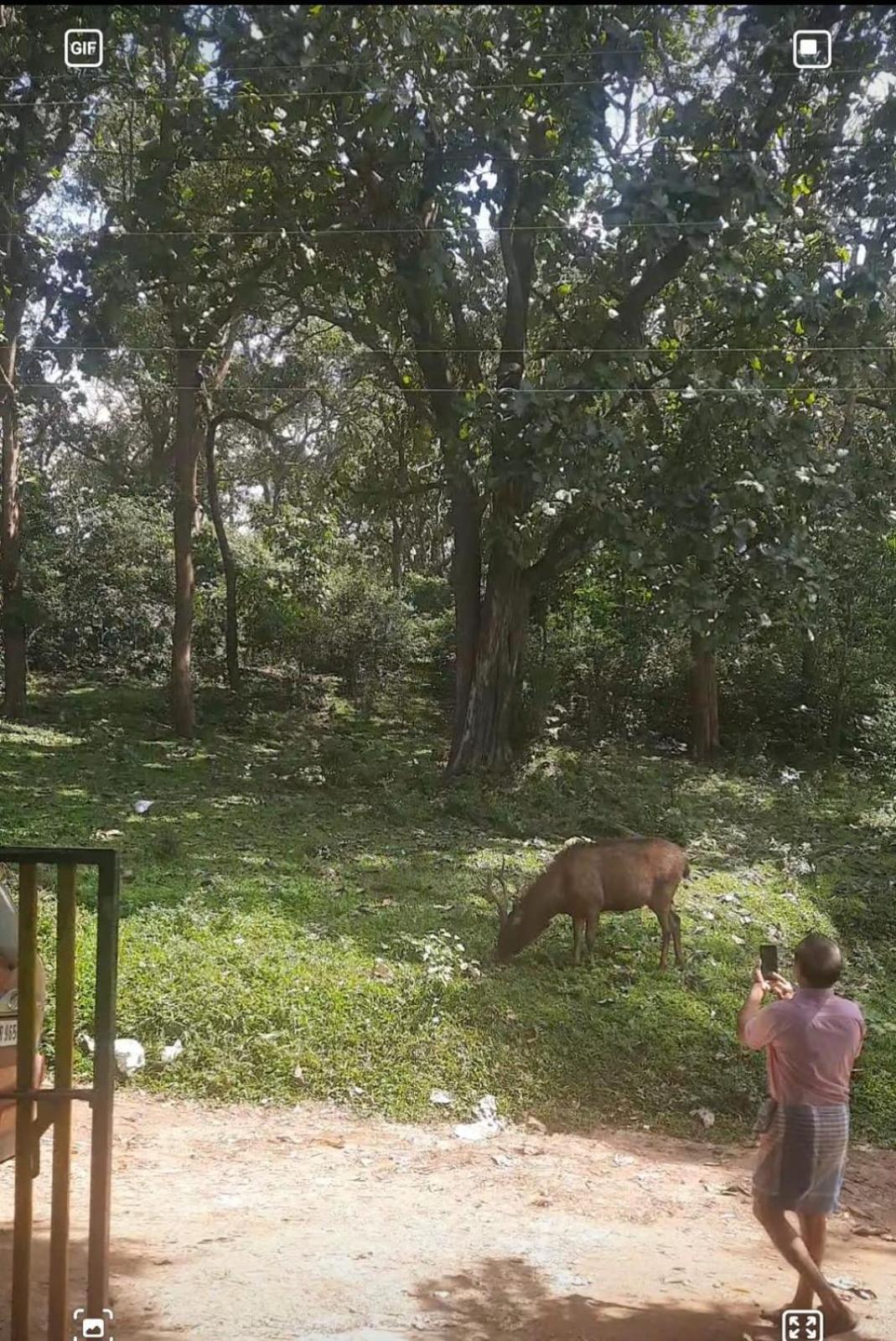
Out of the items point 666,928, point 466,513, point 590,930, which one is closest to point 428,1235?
point 590,930

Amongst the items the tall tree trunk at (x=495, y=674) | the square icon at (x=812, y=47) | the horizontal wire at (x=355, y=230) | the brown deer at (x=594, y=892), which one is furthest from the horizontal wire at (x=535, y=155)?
the brown deer at (x=594, y=892)

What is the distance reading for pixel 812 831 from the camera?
7.41 metres

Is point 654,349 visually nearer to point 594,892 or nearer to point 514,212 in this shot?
point 514,212

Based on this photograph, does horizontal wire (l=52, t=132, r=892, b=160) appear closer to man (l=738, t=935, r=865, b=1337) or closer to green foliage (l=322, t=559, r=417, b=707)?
man (l=738, t=935, r=865, b=1337)

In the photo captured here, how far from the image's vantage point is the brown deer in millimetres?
5270

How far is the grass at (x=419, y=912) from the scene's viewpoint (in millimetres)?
4445

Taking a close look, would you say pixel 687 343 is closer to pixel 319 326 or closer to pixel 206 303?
pixel 206 303

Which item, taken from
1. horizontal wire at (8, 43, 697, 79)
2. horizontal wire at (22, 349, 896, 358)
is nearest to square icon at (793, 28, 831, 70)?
horizontal wire at (8, 43, 697, 79)

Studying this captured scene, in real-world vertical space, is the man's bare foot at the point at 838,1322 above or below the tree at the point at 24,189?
below

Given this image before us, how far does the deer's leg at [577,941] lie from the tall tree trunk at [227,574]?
589 centimetres

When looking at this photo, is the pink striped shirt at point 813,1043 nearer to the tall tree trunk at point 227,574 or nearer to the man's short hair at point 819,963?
the man's short hair at point 819,963

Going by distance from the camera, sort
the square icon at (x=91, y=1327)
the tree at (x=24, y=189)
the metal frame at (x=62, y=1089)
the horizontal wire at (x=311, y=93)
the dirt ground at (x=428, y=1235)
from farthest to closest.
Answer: the horizontal wire at (x=311, y=93)
the tree at (x=24, y=189)
the dirt ground at (x=428, y=1235)
the square icon at (x=91, y=1327)
the metal frame at (x=62, y=1089)

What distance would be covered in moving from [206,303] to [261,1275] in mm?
6204

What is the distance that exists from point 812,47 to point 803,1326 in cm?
324
